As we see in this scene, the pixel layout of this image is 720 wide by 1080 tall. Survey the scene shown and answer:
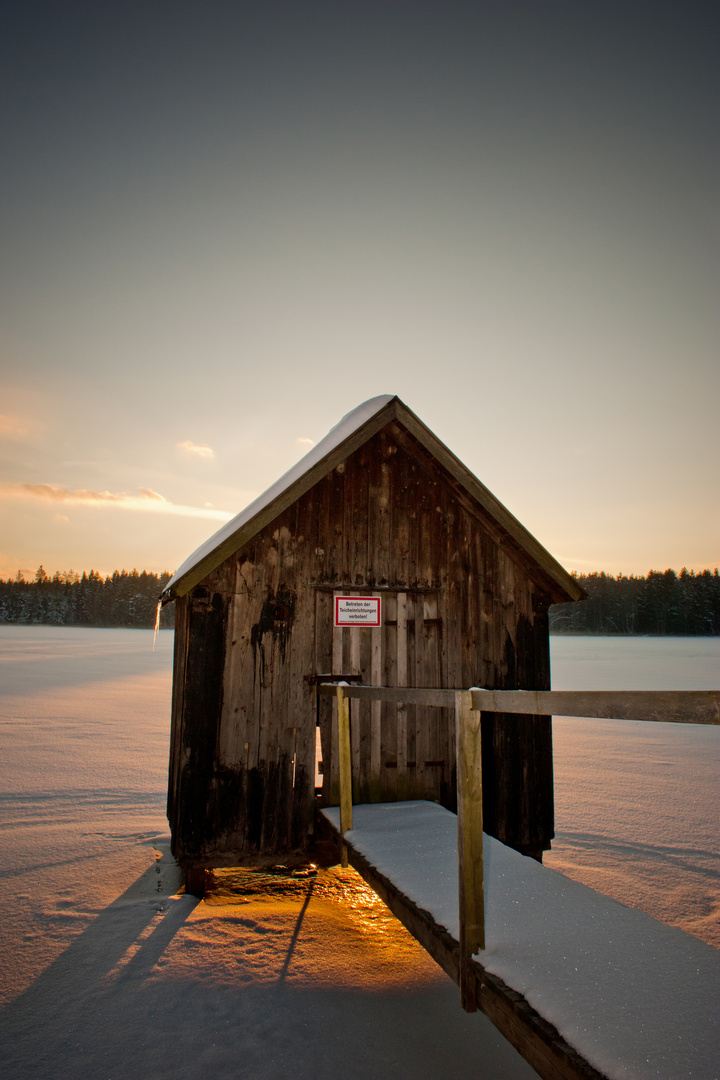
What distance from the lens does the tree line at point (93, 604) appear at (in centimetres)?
9350

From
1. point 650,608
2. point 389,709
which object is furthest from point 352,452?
point 650,608

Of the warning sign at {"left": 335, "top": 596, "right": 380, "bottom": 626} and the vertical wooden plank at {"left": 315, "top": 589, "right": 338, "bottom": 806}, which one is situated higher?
the warning sign at {"left": 335, "top": 596, "right": 380, "bottom": 626}

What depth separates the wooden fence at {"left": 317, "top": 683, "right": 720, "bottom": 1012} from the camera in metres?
2.19

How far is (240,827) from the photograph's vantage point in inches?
239

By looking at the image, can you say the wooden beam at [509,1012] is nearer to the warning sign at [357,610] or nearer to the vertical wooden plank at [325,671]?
the vertical wooden plank at [325,671]

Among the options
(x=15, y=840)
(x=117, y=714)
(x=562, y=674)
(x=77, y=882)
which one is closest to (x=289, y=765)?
(x=77, y=882)

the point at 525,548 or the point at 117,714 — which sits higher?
the point at 525,548

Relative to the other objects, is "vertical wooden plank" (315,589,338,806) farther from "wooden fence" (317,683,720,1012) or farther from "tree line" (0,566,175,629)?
"tree line" (0,566,175,629)

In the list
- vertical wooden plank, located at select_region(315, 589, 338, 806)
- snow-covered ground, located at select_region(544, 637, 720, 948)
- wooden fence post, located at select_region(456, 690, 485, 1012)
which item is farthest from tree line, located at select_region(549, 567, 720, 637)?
wooden fence post, located at select_region(456, 690, 485, 1012)

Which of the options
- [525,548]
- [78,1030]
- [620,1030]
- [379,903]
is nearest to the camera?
[620,1030]

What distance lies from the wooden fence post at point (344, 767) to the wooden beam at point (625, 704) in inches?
115

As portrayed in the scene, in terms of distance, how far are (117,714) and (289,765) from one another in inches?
537

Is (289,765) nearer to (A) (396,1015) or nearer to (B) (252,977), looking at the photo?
(B) (252,977)

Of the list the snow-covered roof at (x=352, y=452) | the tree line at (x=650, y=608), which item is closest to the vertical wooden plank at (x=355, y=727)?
the snow-covered roof at (x=352, y=452)
